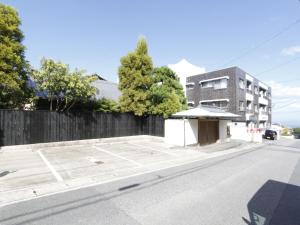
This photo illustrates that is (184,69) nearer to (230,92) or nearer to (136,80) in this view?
(230,92)

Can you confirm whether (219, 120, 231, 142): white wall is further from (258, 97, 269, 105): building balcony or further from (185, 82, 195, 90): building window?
(258, 97, 269, 105): building balcony

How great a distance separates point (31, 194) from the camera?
629cm

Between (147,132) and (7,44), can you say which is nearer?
(7,44)

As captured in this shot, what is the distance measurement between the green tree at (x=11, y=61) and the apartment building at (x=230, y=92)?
75.4 feet

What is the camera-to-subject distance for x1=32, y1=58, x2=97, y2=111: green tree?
1327cm

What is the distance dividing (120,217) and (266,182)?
235 inches

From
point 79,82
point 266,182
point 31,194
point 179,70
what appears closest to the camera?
point 31,194

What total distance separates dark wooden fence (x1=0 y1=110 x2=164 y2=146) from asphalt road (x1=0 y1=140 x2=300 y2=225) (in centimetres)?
826

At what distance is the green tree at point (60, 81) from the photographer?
13273mm

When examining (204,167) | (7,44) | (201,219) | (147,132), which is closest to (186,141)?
(147,132)

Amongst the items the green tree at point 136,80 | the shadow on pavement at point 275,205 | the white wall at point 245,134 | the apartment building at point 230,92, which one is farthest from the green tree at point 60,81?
the apartment building at point 230,92

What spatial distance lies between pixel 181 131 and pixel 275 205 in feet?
36.7

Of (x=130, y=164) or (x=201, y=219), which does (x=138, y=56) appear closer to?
(x=130, y=164)

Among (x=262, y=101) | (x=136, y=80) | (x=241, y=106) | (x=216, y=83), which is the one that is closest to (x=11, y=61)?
(x=136, y=80)
